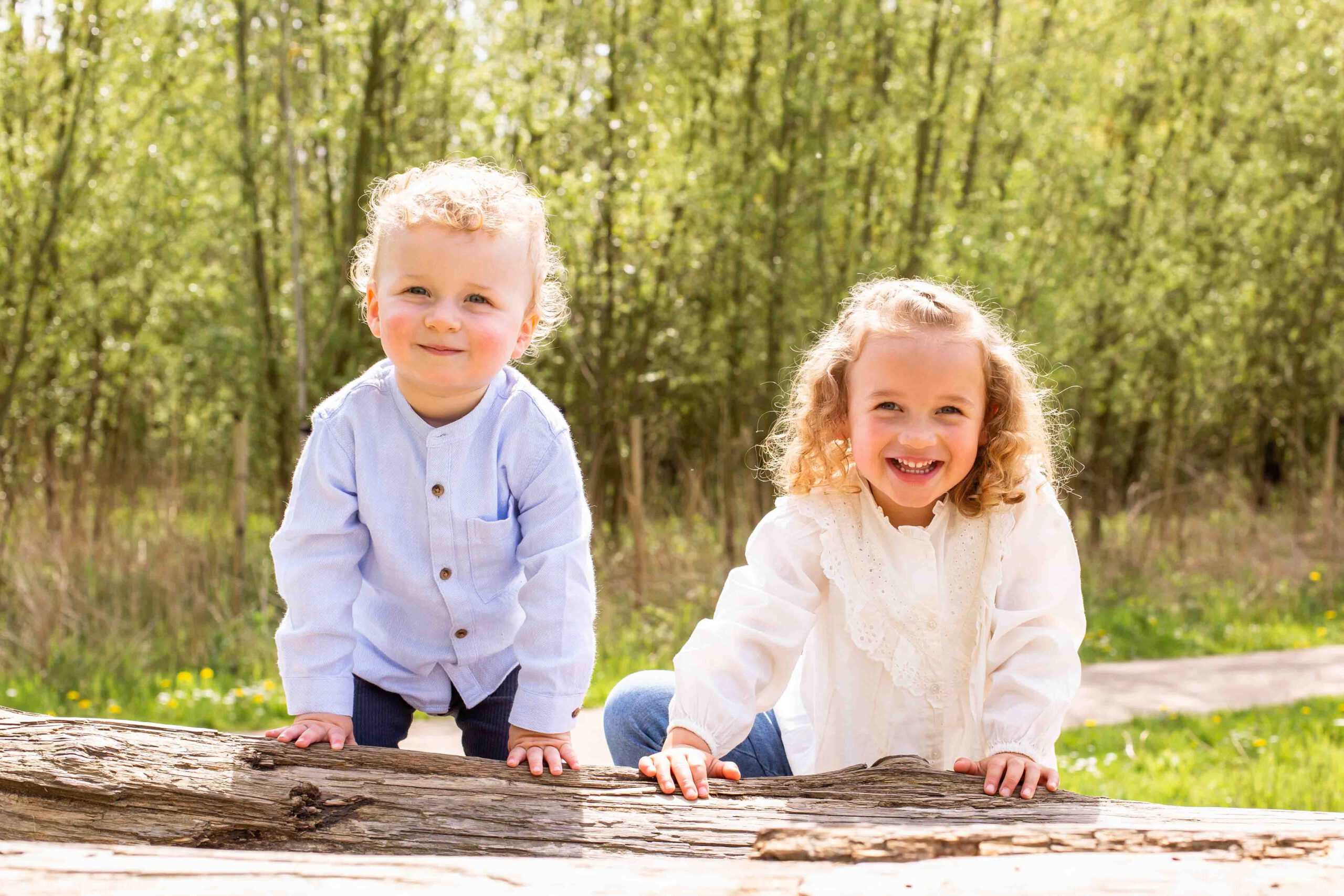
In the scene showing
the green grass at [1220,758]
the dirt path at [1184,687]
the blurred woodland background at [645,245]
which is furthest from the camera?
the blurred woodland background at [645,245]

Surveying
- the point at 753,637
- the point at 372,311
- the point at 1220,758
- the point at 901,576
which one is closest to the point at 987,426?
the point at 901,576

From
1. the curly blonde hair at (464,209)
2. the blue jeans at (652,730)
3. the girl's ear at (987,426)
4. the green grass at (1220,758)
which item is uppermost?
the curly blonde hair at (464,209)

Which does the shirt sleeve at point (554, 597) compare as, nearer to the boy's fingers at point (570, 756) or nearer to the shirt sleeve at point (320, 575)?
the boy's fingers at point (570, 756)

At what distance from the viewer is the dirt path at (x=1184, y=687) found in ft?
15.6

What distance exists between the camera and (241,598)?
5.99 meters

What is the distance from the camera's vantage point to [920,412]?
2.30 metres

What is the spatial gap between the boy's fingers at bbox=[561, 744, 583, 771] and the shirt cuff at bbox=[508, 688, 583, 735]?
0.03 meters

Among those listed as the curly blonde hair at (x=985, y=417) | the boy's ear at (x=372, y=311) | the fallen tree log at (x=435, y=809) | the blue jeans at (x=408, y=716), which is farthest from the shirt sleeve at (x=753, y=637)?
the boy's ear at (x=372, y=311)

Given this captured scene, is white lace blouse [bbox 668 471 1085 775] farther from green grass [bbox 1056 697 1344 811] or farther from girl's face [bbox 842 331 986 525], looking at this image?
green grass [bbox 1056 697 1344 811]

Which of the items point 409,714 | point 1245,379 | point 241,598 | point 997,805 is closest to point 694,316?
point 241,598

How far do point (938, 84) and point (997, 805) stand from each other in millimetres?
6079

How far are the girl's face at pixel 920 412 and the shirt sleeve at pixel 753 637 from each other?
0.22 metres

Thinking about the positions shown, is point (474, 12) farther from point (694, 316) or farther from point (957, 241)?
point (957, 241)

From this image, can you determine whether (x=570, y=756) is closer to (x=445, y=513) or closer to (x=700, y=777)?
(x=700, y=777)
